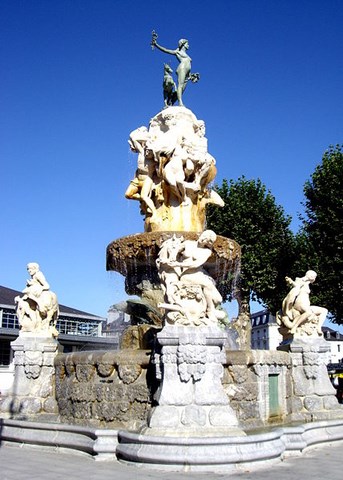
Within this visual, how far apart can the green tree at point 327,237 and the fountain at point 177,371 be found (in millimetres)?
12569

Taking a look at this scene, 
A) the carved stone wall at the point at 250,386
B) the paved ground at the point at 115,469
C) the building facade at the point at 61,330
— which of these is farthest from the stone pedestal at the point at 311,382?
the building facade at the point at 61,330

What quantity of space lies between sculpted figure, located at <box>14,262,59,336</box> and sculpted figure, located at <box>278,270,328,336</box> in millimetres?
4860

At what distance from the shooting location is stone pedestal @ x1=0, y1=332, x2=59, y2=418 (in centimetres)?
1049

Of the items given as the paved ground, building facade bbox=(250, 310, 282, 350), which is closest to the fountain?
the paved ground

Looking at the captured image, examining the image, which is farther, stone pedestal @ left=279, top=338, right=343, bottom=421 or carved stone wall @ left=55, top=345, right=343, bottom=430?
stone pedestal @ left=279, top=338, right=343, bottom=421

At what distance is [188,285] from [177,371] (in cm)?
136

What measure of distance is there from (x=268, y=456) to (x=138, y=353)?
8.79ft

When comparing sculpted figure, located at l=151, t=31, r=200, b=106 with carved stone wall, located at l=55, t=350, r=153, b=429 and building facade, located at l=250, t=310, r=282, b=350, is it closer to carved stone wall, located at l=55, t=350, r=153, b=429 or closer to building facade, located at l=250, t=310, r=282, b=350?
carved stone wall, located at l=55, t=350, r=153, b=429

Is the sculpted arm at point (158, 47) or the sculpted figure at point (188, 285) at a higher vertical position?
the sculpted arm at point (158, 47)

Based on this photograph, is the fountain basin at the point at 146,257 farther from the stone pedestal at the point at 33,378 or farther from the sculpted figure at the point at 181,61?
the sculpted figure at the point at 181,61

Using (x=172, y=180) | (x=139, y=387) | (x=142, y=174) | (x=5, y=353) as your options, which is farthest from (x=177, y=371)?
(x=5, y=353)

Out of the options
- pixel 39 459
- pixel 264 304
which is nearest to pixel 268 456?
pixel 39 459

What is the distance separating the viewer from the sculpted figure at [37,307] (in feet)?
36.7

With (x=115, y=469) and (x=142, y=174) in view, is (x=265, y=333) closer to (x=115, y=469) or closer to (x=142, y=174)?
(x=142, y=174)
